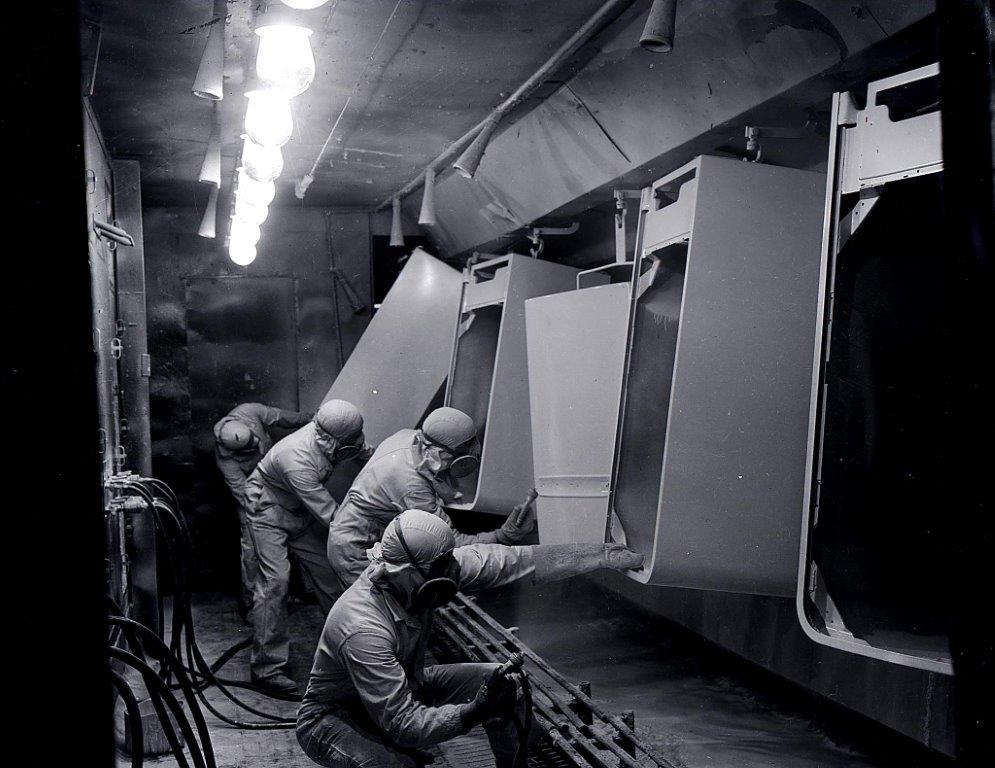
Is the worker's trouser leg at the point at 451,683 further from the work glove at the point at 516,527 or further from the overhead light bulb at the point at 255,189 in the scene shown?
the overhead light bulb at the point at 255,189

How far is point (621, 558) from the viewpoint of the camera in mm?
2906

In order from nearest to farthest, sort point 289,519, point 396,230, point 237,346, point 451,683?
point 451,683, point 289,519, point 396,230, point 237,346

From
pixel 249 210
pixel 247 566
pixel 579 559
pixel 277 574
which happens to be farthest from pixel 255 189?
pixel 247 566

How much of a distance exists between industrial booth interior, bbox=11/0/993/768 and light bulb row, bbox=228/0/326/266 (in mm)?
11

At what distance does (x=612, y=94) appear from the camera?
309 cm

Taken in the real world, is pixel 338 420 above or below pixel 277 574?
above

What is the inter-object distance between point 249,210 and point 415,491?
149 centimetres

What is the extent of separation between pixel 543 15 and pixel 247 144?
1.23 metres

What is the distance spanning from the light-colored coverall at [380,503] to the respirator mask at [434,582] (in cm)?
106

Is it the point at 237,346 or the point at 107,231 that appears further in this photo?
the point at 237,346

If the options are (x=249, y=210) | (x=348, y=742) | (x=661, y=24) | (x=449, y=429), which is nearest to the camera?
(x=661, y=24)

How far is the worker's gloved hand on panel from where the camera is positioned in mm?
2906

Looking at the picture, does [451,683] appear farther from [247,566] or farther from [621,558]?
[247,566]

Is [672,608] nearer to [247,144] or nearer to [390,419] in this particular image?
[390,419]
